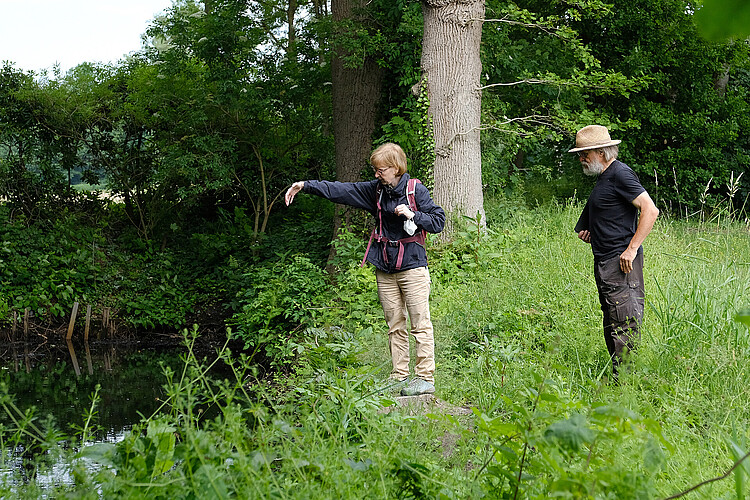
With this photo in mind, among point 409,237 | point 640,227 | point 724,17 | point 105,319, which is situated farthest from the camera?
point 105,319

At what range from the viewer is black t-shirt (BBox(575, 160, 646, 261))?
15.8 feet

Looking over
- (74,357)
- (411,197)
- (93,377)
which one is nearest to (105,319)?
(74,357)

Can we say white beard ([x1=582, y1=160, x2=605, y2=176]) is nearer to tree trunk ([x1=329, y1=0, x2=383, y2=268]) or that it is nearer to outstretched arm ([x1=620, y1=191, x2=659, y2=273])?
outstretched arm ([x1=620, y1=191, x2=659, y2=273])

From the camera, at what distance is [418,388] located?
492 centimetres

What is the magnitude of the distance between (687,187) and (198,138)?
9.56m

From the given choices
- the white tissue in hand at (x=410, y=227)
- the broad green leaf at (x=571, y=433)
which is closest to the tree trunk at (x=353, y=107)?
the white tissue in hand at (x=410, y=227)

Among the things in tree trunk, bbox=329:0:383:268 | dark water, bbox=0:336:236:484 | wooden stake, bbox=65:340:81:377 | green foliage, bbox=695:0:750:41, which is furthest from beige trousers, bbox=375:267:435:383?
wooden stake, bbox=65:340:81:377

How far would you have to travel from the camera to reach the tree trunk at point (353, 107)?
1127cm

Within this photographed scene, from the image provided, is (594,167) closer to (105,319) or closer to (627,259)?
(627,259)

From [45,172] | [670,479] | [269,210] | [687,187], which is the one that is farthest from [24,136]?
[670,479]

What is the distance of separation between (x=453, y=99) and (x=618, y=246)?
204 inches

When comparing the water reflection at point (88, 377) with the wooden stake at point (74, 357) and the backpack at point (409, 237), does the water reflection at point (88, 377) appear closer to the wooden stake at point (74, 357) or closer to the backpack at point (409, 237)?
the wooden stake at point (74, 357)

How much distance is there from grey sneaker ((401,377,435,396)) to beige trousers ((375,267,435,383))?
0.10 metres

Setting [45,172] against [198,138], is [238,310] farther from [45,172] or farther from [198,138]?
[45,172]
